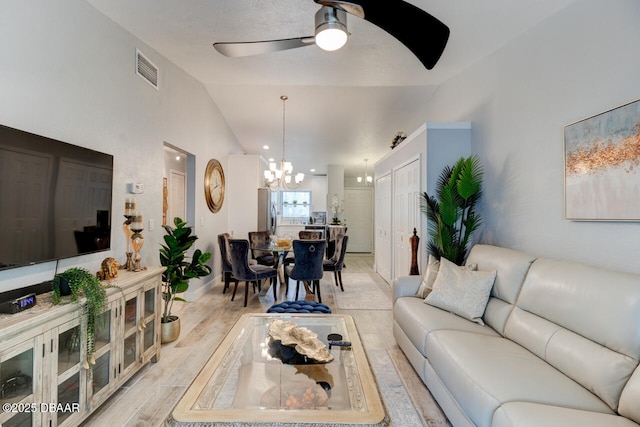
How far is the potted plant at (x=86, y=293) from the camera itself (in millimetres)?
1643

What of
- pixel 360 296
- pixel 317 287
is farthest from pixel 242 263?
pixel 360 296

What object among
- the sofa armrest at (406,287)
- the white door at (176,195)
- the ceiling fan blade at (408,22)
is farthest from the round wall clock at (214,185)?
the ceiling fan blade at (408,22)

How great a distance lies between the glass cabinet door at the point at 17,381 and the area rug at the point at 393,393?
1.66m

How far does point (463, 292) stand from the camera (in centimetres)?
240

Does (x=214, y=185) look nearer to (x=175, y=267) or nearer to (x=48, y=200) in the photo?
(x=175, y=267)

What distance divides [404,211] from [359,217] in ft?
19.6

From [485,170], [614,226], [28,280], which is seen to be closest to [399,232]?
[485,170]

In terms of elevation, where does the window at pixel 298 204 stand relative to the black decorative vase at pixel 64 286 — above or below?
above

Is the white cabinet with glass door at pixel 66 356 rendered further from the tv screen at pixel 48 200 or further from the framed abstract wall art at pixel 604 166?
the framed abstract wall art at pixel 604 166

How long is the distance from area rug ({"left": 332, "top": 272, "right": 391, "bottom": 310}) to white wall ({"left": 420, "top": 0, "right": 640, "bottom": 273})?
1699mm

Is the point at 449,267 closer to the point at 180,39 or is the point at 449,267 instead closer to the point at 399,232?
the point at 399,232

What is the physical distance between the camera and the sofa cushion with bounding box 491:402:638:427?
3.76 ft

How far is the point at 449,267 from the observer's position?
262 centimetres

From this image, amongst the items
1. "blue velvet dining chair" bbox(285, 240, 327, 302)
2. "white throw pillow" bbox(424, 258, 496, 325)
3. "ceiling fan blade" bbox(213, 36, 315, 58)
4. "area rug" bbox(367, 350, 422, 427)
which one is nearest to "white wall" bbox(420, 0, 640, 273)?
"white throw pillow" bbox(424, 258, 496, 325)
